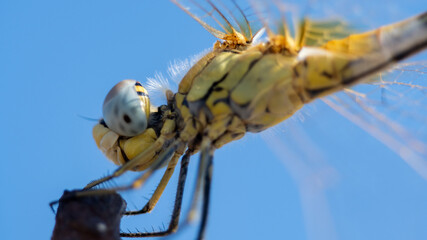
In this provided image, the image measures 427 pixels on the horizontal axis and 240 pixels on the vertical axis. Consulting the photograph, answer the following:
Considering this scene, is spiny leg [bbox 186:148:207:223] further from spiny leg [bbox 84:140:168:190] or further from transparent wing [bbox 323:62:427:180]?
transparent wing [bbox 323:62:427:180]

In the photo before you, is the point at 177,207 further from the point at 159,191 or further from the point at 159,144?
the point at 159,144

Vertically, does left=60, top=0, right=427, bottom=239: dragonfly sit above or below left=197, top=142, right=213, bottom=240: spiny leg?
above

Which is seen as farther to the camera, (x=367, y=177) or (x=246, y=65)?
(x=367, y=177)

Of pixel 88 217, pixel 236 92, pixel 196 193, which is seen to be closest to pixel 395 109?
pixel 236 92

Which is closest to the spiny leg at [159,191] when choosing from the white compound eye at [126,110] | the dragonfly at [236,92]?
the dragonfly at [236,92]

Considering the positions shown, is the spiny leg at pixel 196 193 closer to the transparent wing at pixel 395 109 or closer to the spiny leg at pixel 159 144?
the spiny leg at pixel 159 144

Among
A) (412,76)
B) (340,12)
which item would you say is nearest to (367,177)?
(412,76)

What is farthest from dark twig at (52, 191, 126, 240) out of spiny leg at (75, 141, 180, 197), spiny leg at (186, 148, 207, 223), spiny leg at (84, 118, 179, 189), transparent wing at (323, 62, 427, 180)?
transparent wing at (323, 62, 427, 180)

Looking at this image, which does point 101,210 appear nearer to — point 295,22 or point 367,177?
point 295,22

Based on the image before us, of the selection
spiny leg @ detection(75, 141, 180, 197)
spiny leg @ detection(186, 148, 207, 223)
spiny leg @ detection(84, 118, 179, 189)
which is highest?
spiny leg @ detection(84, 118, 179, 189)
